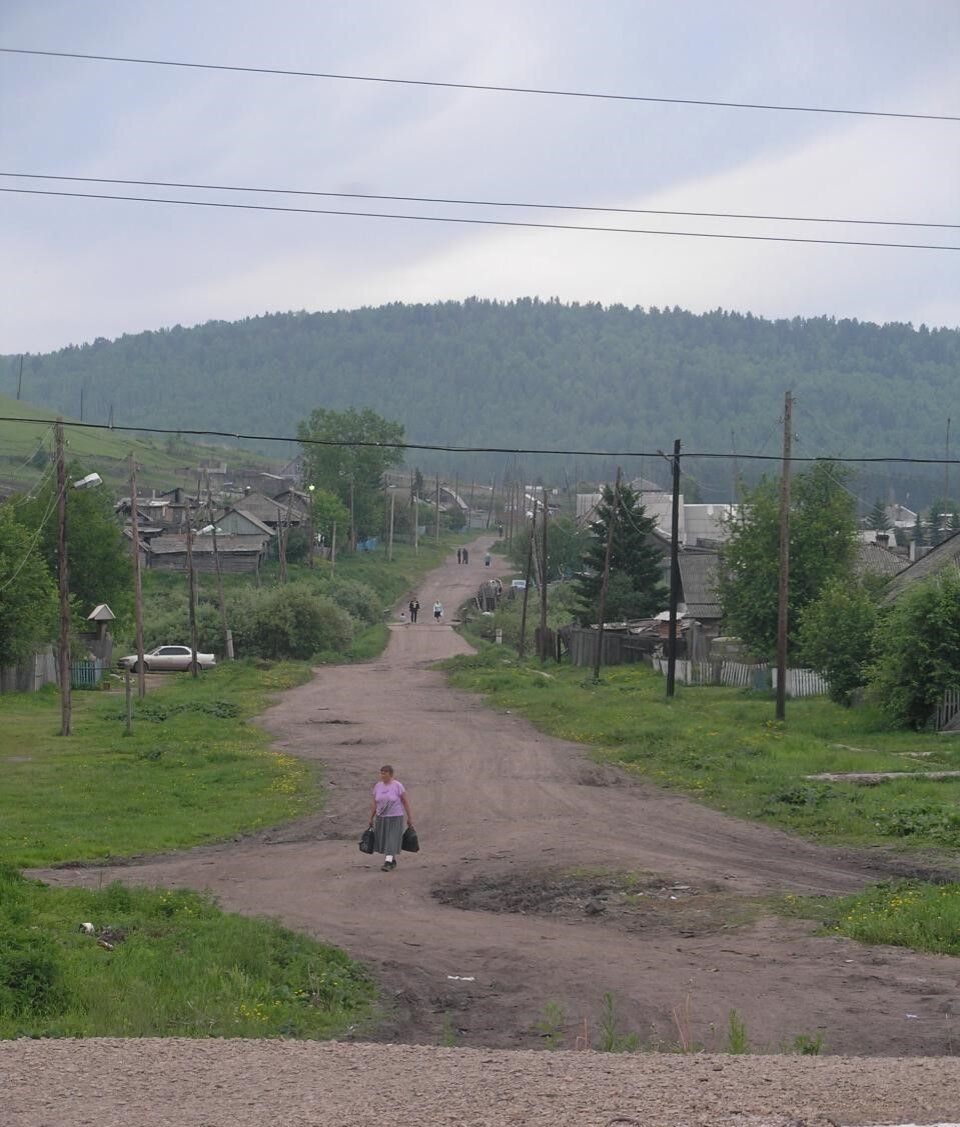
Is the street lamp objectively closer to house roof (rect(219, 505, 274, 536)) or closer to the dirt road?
the dirt road

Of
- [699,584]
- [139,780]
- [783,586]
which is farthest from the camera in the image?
Result: [699,584]

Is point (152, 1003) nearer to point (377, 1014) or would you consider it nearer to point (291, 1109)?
point (377, 1014)

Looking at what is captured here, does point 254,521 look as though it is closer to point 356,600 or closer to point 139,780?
point 356,600

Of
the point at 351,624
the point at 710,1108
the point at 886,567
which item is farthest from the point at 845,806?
the point at 351,624

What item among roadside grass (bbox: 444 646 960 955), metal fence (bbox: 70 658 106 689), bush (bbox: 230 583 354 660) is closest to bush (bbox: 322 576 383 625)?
bush (bbox: 230 583 354 660)

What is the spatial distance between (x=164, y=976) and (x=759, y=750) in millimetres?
19566

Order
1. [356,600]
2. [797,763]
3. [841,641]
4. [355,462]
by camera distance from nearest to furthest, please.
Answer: [797,763] < [841,641] < [356,600] < [355,462]

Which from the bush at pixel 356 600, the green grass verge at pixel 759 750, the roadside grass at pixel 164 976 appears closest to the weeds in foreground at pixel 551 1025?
the roadside grass at pixel 164 976

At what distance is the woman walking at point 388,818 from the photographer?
18.6 metres

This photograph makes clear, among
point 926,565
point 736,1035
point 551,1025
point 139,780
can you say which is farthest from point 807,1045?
point 926,565

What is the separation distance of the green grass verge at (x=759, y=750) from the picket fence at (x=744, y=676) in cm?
157

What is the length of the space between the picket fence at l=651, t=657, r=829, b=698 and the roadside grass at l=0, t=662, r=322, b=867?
1690 centimetres

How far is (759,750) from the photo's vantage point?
2947 cm

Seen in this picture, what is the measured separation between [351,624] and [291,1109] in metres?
65.0
